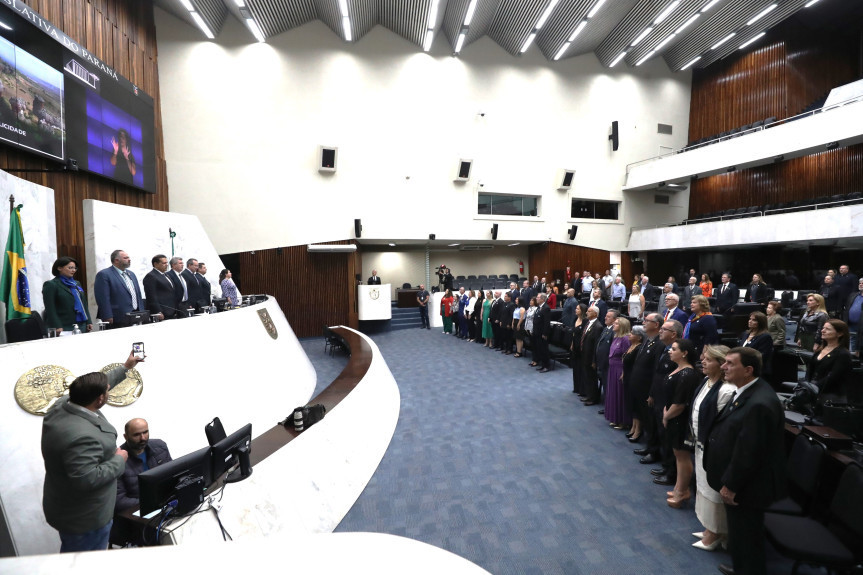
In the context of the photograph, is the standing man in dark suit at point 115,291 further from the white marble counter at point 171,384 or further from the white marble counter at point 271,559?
the white marble counter at point 271,559

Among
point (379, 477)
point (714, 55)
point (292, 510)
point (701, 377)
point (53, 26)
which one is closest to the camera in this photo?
Answer: point (292, 510)

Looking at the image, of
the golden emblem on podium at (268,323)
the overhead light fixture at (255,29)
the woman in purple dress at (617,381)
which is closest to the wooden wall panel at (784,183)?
the woman in purple dress at (617,381)

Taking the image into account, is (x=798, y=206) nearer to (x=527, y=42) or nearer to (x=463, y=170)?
(x=527, y=42)

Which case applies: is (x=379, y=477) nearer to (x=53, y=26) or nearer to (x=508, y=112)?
(x=53, y=26)

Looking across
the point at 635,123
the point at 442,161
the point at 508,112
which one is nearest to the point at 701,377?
the point at 442,161

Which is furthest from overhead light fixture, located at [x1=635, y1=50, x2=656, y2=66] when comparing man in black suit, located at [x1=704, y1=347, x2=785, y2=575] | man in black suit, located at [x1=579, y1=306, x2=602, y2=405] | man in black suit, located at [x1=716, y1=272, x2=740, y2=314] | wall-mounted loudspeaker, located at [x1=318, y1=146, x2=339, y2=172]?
man in black suit, located at [x1=704, y1=347, x2=785, y2=575]

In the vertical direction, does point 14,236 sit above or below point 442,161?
below

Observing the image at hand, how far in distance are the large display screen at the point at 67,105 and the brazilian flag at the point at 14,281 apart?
5.91ft

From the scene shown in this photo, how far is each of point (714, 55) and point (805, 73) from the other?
9.96 feet

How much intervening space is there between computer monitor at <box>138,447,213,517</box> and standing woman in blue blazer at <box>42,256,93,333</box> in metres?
2.76

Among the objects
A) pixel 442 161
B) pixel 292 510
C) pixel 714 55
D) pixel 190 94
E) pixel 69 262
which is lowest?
pixel 292 510

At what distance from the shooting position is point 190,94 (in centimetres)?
1118

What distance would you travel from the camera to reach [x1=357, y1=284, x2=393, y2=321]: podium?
41.2 feet

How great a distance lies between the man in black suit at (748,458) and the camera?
2.16 metres
